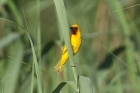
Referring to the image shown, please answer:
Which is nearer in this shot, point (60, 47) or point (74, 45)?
point (74, 45)

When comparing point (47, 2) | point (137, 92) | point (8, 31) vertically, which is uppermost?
point (47, 2)

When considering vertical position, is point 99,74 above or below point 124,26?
below

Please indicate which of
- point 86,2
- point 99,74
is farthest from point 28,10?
point 99,74

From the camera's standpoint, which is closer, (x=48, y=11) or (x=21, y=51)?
(x=21, y=51)

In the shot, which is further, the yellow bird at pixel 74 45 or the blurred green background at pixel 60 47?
the blurred green background at pixel 60 47

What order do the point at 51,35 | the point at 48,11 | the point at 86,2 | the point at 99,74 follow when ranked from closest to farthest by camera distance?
the point at 99,74 < the point at 86,2 < the point at 51,35 < the point at 48,11

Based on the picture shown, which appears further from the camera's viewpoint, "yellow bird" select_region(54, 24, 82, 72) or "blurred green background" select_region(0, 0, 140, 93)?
"blurred green background" select_region(0, 0, 140, 93)

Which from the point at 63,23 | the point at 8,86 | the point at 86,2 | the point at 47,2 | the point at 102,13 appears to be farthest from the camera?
the point at 102,13

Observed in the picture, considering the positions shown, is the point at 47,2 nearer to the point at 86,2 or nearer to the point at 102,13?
the point at 86,2

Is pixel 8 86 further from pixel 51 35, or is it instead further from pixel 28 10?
pixel 51 35
